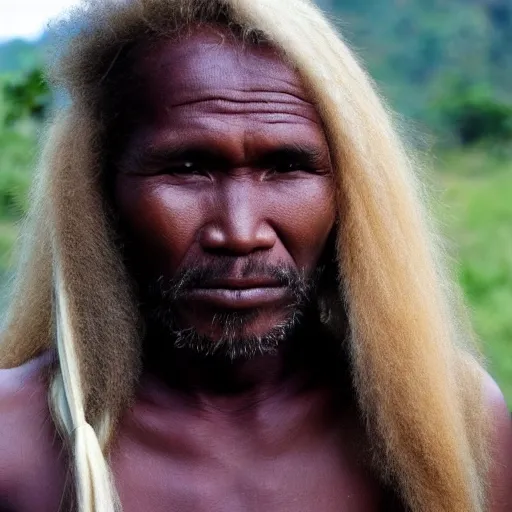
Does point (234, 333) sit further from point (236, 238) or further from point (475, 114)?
point (475, 114)

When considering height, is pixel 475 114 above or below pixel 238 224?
below

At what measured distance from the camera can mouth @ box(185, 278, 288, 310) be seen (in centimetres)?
200

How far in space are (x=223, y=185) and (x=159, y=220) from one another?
138 mm

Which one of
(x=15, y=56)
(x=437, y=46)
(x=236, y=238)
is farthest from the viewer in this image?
(x=437, y=46)

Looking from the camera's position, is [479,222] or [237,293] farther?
[479,222]

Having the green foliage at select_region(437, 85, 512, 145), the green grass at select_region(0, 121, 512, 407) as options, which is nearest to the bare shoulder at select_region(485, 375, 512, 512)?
the green grass at select_region(0, 121, 512, 407)

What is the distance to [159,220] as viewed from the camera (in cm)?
201

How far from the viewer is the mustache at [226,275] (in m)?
1.97

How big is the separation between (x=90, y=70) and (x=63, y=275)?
43 centimetres

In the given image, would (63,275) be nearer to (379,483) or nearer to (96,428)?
(96,428)

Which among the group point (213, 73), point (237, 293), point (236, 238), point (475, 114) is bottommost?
point (475, 114)

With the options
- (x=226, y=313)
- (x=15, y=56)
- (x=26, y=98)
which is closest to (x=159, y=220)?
(x=226, y=313)

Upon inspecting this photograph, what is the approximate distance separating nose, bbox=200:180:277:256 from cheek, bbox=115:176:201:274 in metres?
Answer: 0.04

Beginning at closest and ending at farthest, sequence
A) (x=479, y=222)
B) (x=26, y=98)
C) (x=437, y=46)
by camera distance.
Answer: (x=26, y=98) → (x=479, y=222) → (x=437, y=46)
